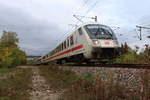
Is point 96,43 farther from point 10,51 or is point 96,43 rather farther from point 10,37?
point 10,37

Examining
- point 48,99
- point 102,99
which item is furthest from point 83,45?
point 102,99

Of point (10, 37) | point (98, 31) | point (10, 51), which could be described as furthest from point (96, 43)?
point (10, 37)

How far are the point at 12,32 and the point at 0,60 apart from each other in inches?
752

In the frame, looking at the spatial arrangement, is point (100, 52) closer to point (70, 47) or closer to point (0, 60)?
point (70, 47)

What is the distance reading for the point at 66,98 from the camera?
6039mm

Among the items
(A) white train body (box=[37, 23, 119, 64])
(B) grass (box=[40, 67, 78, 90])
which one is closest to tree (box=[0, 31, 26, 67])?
(B) grass (box=[40, 67, 78, 90])

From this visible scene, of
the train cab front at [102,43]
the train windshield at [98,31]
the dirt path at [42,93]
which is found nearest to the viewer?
the dirt path at [42,93]

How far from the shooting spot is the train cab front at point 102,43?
377 inches

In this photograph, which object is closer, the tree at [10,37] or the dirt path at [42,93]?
the dirt path at [42,93]

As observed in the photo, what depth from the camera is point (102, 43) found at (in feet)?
31.7

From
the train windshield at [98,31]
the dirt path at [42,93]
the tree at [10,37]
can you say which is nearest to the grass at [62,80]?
the dirt path at [42,93]

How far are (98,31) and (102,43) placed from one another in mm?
1112

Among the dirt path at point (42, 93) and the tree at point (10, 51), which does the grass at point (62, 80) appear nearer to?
the dirt path at point (42, 93)

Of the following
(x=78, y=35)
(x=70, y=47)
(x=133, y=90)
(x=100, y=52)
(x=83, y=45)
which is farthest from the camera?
(x=70, y=47)
